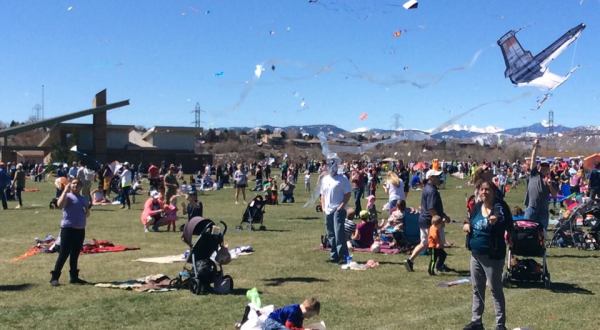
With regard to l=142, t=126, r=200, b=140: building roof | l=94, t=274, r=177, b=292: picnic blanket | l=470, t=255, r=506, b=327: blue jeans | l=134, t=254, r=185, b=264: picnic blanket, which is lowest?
l=94, t=274, r=177, b=292: picnic blanket

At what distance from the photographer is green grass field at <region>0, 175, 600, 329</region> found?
7.51 meters

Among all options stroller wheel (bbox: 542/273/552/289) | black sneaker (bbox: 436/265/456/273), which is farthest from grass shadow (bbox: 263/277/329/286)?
stroller wheel (bbox: 542/273/552/289)

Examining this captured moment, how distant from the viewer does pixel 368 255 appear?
1293 centimetres

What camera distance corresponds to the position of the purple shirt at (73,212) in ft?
32.1

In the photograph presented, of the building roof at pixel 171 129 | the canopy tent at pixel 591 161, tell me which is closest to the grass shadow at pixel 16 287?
the canopy tent at pixel 591 161

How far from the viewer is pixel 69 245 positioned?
385 inches

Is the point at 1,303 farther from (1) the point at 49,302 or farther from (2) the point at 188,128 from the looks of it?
(2) the point at 188,128

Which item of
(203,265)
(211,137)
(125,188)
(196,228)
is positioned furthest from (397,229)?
(211,137)

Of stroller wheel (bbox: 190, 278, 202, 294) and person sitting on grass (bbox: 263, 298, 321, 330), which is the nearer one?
person sitting on grass (bbox: 263, 298, 321, 330)

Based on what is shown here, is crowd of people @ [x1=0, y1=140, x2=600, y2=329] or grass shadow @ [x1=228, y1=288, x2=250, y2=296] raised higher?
crowd of people @ [x1=0, y1=140, x2=600, y2=329]

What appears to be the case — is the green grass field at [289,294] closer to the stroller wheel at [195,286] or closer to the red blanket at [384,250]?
the stroller wheel at [195,286]

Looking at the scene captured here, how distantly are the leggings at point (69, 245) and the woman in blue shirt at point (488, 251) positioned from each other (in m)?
5.91

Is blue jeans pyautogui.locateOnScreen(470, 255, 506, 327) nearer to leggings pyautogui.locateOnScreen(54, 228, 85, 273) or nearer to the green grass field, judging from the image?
the green grass field

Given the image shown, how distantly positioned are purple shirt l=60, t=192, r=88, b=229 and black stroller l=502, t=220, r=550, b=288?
6.31 metres
